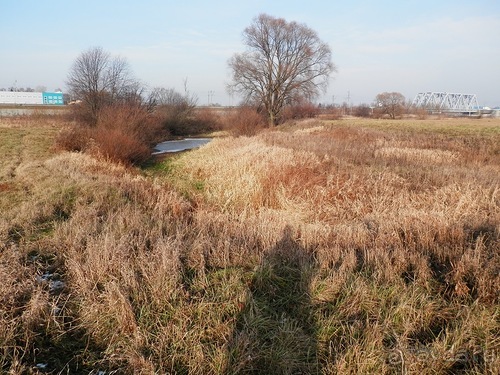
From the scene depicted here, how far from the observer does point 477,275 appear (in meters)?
3.82

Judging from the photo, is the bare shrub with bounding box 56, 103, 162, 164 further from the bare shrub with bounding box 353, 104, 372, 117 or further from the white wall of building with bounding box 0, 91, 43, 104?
the white wall of building with bounding box 0, 91, 43, 104

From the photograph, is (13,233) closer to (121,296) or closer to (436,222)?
(121,296)

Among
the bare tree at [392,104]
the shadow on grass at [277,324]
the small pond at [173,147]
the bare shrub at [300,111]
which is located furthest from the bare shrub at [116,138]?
the bare tree at [392,104]

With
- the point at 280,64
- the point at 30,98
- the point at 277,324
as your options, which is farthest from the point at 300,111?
the point at 30,98

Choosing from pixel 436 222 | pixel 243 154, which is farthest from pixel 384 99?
pixel 436 222

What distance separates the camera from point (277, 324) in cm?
320

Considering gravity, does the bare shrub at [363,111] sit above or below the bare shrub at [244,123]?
above

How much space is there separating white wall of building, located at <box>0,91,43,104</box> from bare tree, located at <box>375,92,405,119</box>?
311 ft

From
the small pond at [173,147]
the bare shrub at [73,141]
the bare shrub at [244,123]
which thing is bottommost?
the small pond at [173,147]

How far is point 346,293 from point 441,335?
3.02 feet

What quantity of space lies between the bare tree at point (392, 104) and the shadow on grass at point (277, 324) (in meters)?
60.5

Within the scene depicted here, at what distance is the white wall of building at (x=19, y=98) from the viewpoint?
95281mm

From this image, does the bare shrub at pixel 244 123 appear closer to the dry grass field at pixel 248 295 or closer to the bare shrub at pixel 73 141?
the bare shrub at pixel 73 141

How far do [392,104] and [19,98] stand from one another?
10067 centimetres
